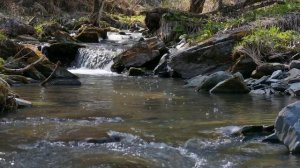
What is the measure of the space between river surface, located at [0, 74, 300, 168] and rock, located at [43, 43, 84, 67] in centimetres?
693

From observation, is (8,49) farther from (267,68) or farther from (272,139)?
(272,139)

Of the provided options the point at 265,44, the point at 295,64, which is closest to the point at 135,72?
the point at 265,44

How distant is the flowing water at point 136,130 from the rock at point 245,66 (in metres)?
2.72

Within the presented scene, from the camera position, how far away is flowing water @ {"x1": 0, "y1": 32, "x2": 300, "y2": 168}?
22.1 ft

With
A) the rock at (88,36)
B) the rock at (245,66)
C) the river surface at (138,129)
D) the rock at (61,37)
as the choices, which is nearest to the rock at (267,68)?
the rock at (245,66)

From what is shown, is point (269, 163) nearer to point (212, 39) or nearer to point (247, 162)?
point (247, 162)

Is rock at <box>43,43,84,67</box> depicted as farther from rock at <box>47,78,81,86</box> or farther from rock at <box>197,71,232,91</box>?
rock at <box>197,71,232,91</box>

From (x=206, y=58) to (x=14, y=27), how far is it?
36.5 ft

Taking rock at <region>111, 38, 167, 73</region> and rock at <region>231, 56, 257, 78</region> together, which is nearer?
rock at <region>231, 56, 257, 78</region>

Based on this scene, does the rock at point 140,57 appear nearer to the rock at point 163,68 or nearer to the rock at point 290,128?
the rock at point 163,68

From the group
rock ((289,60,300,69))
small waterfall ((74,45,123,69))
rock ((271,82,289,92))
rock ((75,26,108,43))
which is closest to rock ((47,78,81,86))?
small waterfall ((74,45,123,69))

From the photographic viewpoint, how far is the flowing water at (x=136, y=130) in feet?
22.1

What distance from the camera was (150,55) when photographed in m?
19.0

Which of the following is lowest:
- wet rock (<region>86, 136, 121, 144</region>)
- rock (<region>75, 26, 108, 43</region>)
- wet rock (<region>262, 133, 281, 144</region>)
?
wet rock (<region>86, 136, 121, 144</region>)
